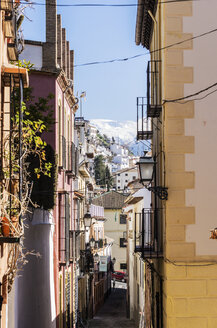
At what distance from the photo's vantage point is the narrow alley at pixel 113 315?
36.2m

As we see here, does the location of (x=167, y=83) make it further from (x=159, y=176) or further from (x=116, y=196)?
(x=116, y=196)

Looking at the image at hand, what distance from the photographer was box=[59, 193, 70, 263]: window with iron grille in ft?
72.1

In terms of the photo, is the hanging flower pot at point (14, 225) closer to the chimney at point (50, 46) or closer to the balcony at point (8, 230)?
the balcony at point (8, 230)

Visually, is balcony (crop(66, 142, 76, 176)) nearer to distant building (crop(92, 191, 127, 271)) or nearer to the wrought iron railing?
the wrought iron railing

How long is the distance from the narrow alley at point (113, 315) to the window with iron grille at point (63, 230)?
14.0m

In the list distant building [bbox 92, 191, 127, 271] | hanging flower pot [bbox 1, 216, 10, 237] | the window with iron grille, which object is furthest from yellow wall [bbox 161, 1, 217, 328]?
distant building [bbox 92, 191, 127, 271]

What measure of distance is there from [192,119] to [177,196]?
1.52 m

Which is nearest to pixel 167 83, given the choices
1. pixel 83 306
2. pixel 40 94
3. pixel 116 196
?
pixel 40 94

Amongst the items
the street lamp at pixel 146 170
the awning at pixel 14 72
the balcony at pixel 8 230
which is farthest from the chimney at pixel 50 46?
the balcony at pixel 8 230

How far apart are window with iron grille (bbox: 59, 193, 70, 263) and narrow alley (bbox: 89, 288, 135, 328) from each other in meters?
14.0

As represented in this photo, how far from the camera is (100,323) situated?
37.0m

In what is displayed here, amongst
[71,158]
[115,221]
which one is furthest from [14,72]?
[115,221]

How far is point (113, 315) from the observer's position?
4375 centimetres

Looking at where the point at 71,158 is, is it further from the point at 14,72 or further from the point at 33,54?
the point at 14,72
